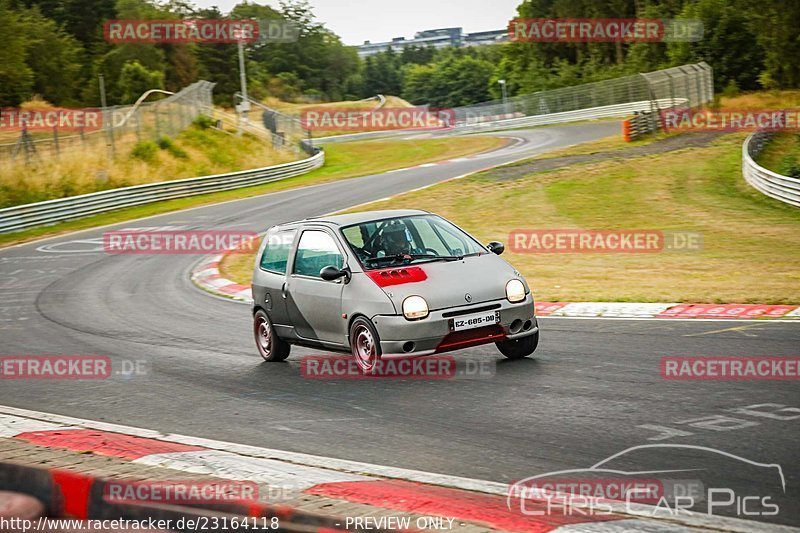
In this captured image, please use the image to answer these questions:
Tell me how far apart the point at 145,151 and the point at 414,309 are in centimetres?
3460

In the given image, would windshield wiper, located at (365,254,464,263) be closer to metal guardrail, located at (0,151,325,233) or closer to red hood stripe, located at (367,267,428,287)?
red hood stripe, located at (367,267,428,287)

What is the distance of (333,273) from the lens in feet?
31.6

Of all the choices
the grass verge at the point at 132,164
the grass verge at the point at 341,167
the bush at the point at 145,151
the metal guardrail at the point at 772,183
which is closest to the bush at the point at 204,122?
the grass verge at the point at 132,164

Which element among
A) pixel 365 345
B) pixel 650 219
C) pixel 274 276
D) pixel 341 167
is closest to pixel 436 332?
pixel 365 345

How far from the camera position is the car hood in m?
9.16

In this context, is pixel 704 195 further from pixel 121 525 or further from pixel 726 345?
pixel 121 525

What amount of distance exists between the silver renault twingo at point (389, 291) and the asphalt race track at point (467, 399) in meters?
0.37

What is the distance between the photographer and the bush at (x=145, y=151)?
41.2m

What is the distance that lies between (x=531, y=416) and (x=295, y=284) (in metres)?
3.92

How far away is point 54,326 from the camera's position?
15.1 meters

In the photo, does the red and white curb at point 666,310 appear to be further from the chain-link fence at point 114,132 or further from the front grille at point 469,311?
the chain-link fence at point 114,132

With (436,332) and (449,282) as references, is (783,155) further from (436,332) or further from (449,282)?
(436,332)

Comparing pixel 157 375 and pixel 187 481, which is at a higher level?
pixel 187 481

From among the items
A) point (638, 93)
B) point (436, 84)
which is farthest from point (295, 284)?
point (436, 84)
